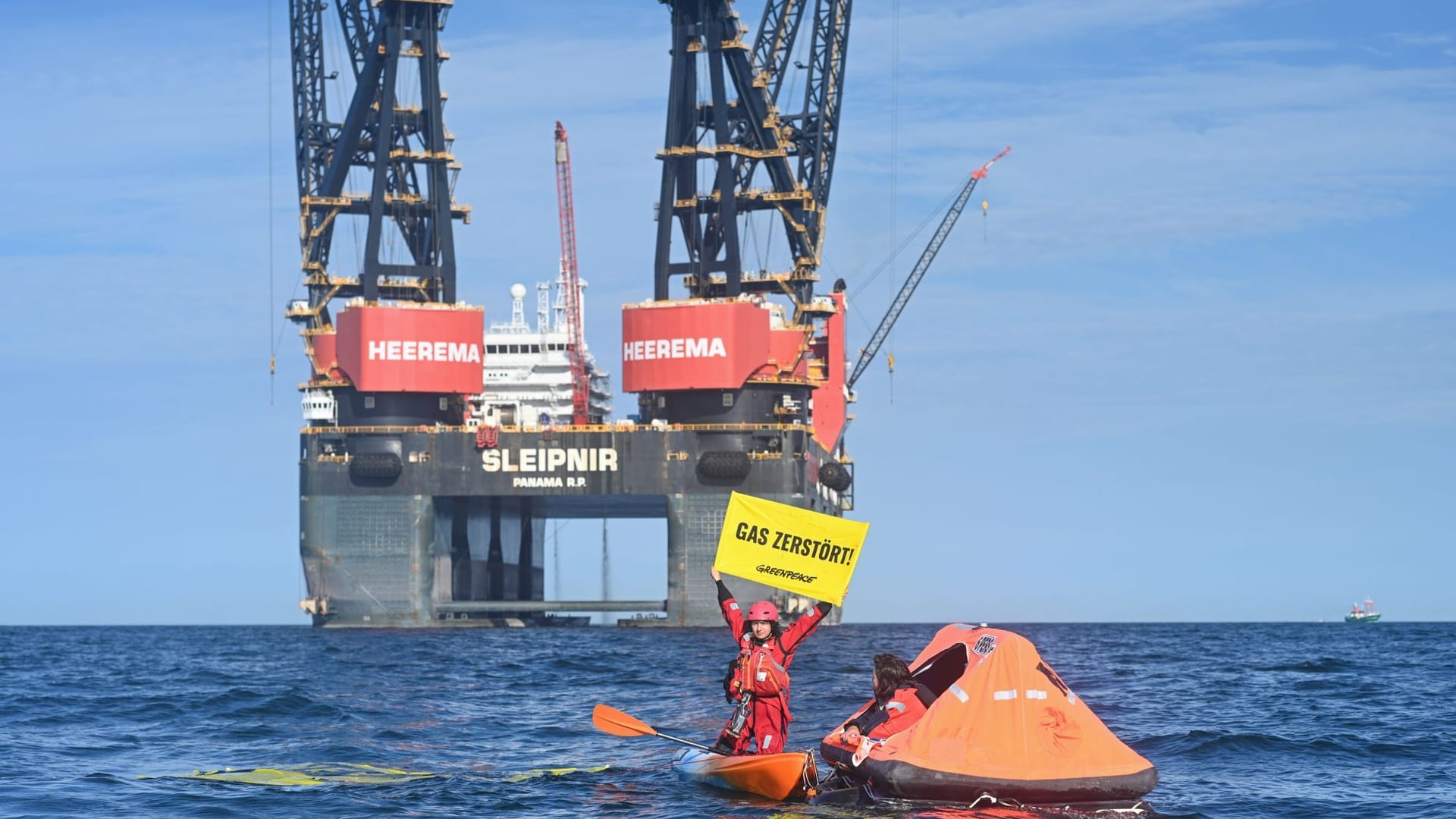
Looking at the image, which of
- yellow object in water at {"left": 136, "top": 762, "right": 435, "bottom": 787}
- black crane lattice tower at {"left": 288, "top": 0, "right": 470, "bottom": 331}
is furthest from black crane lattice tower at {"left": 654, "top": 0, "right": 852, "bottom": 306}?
yellow object in water at {"left": 136, "top": 762, "right": 435, "bottom": 787}

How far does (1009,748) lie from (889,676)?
1.84 metres

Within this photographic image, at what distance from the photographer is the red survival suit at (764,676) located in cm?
2128

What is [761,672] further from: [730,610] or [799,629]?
[730,610]

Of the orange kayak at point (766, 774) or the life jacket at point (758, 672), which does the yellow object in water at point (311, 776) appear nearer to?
the orange kayak at point (766, 774)

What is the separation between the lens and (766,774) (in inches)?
810

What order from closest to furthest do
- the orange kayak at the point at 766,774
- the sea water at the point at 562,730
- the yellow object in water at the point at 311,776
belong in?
1. the orange kayak at the point at 766,774
2. the sea water at the point at 562,730
3. the yellow object in water at the point at 311,776

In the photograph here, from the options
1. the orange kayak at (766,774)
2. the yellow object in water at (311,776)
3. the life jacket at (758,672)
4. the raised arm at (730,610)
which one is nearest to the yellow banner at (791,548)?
the raised arm at (730,610)

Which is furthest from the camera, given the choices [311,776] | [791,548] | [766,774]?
[311,776]

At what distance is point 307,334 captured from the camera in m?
89.4

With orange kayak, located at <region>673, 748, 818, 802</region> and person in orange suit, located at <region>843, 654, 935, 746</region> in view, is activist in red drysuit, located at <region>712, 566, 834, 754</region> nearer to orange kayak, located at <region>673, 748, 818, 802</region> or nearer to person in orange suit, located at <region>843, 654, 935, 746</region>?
orange kayak, located at <region>673, 748, 818, 802</region>

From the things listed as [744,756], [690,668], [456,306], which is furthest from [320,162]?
[744,756]

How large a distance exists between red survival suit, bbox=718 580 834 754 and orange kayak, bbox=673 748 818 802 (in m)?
0.40

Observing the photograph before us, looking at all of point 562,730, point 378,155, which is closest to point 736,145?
point 378,155

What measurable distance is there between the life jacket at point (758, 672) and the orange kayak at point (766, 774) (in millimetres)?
789
